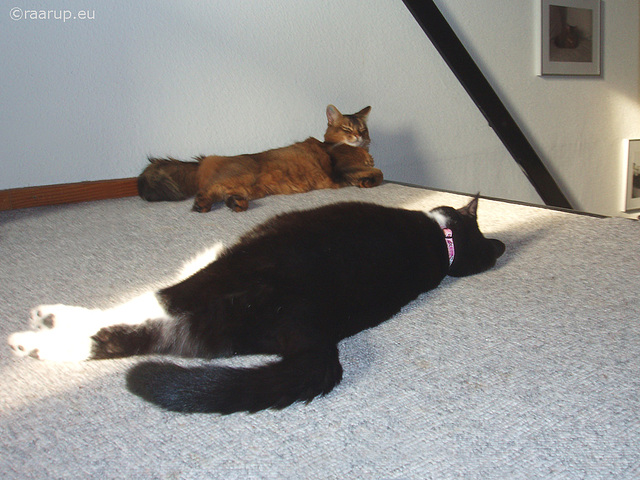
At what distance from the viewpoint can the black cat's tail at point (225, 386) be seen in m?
0.87

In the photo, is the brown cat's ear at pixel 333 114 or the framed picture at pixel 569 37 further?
the framed picture at pixel 569 37

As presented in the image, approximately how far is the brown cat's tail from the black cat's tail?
1.68 metres

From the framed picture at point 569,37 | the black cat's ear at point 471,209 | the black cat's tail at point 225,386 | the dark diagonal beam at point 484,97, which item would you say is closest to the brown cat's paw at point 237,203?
the black cat's ear at point 471,209

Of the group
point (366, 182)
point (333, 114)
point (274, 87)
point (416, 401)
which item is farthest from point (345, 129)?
point (416, 401)

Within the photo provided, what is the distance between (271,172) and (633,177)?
12.9 feet

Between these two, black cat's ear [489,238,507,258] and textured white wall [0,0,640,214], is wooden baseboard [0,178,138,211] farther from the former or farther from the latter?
black cat's ear [489,238,507,258]

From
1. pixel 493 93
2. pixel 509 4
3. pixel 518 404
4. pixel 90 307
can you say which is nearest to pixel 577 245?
pixel 518 404

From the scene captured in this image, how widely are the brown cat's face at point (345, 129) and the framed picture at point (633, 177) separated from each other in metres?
3.16

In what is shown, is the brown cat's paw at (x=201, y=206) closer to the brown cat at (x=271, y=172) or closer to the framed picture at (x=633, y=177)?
the brown cat at (x=271, y=172)

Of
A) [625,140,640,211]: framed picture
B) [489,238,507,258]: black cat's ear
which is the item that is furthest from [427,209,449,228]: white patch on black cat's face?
[625,140,640,211]: framed picture

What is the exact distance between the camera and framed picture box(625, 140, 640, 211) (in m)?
4.95

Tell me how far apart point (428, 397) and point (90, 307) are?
872 millimetres

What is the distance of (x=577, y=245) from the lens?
1.81 metres

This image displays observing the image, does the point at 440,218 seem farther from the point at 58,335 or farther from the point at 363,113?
the point at 363,113
